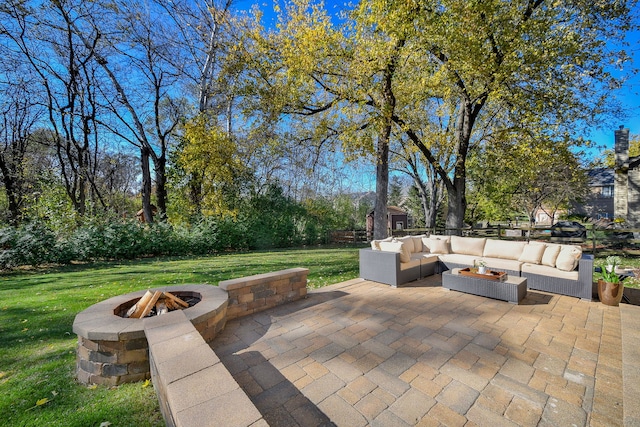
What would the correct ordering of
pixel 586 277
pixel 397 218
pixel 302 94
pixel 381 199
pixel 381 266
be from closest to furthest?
pixel 586 277 → pixel 381 266 → pixel 302 94 → pixel 381 199 → pixel 397 218

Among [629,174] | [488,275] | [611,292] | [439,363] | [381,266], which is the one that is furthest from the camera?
[629,174]

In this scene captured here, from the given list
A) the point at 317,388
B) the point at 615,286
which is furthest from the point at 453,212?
the point at 317,388

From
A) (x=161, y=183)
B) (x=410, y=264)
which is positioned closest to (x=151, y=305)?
(x=410, y=264)

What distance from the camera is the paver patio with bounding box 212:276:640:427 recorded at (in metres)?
1.87

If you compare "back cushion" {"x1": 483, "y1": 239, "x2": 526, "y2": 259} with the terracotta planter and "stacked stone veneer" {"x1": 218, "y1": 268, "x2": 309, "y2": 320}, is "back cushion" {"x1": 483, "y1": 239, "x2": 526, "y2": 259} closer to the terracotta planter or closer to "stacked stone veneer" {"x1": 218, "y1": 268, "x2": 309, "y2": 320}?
the terracotta planter

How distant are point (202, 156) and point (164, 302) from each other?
8.80m

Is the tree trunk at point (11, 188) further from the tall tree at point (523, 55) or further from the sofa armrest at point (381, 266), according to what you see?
the tall tree at point (523, 55)

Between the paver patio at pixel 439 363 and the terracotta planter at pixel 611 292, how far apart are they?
126 mm

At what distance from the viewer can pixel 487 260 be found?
202 inches

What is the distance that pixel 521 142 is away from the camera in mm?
7609

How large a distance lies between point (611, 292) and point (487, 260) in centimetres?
161

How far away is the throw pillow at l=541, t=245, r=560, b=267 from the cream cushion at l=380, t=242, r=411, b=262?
217 cm

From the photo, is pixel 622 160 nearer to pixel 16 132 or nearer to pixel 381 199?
pixel 381 199

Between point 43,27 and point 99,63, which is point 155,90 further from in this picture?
point 43,27
